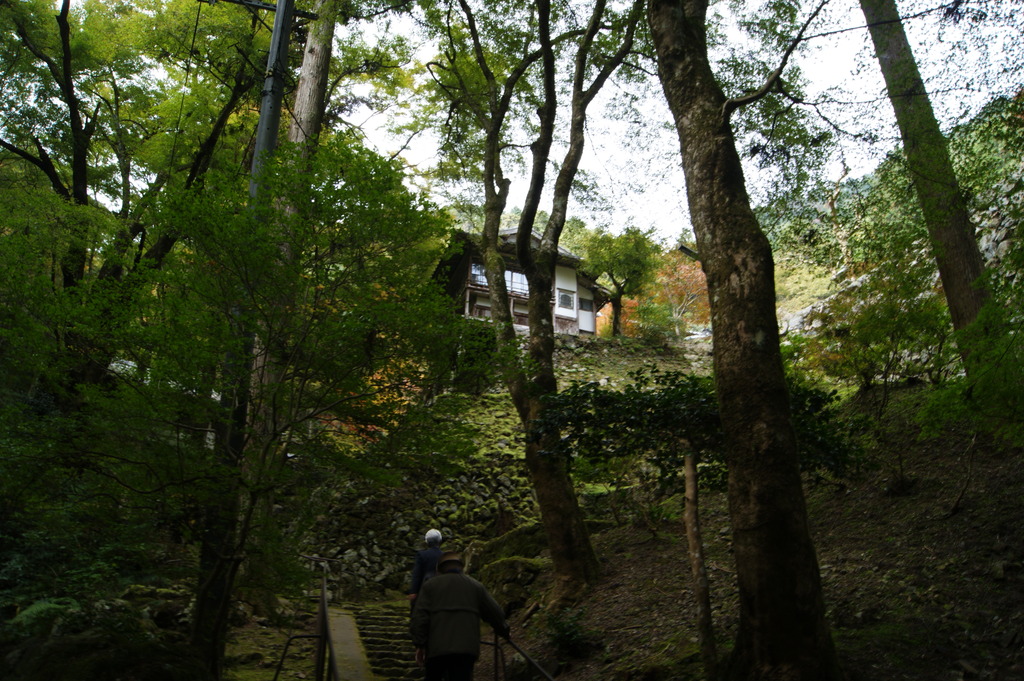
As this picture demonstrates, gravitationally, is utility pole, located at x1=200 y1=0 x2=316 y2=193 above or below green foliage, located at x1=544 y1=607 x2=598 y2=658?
above

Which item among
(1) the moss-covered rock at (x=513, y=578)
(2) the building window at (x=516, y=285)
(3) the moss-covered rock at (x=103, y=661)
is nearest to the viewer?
(3) the moss-covered rock at (x=103, y=661)

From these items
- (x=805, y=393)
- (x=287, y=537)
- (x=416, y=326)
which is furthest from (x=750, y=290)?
(x=287, y=537)

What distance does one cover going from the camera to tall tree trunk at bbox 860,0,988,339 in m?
6.19

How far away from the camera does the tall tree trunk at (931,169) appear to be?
6.19 meters

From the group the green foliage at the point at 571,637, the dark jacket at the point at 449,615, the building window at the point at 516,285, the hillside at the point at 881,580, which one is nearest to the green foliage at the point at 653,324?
the building window at the point at 516,285

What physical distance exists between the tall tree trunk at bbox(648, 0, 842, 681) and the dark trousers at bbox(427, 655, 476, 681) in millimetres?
1791

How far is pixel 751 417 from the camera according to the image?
4109mm

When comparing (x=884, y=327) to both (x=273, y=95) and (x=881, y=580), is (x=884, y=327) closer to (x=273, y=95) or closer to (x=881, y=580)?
(x=881, y=580)

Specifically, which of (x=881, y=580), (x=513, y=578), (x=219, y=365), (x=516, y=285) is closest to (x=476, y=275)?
(x=516, y=285)

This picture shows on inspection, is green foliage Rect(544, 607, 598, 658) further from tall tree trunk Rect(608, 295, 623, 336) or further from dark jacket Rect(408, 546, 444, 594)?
tall tree trunk Rect(608, 295, 623, 336)

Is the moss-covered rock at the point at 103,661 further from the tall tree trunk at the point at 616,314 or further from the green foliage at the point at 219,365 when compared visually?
the tall tree trunk at the point at 616,314

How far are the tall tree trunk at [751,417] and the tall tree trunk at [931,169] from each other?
1869mm

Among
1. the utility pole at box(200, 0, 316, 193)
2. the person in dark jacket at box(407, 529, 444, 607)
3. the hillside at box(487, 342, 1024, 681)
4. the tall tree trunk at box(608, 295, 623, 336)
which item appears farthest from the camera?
the tall tree trunk at box(608, 295, 623, 336)

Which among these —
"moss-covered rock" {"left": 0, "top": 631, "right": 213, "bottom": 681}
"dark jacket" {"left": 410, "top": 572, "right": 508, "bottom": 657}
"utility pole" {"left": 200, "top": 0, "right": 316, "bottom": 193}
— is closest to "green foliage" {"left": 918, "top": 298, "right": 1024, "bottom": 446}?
"dark jacket" {"left": 410, "top": 572, "right": 508, "bottom": 657}
